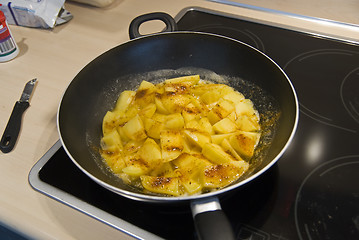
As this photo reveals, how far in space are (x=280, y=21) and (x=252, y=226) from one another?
79 cm

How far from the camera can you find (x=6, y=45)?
1.05 m

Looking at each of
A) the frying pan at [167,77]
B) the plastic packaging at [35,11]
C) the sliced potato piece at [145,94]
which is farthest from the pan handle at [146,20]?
the plastic packaging at [35,11]

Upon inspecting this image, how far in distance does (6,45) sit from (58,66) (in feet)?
0.62

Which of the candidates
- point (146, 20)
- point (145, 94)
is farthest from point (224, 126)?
point (146, 20)

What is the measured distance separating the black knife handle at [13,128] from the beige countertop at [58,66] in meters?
0.01

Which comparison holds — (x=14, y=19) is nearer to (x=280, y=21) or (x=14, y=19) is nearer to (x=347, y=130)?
(x=280, y=21)

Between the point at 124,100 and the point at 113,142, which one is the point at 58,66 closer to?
the point at 124,100

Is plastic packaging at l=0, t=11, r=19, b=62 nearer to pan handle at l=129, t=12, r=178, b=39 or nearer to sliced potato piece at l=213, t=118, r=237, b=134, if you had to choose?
pan handle at l=129, t=12, r=178, b=39

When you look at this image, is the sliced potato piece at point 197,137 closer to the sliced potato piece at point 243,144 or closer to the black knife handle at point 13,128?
the sliced potato piece at point 243,144

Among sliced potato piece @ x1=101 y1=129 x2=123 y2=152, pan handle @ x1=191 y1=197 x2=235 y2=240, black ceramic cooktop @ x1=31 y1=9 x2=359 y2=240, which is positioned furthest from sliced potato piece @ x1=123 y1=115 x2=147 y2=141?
pan handle @ x1=191 y1=197 x2=235 y2=240

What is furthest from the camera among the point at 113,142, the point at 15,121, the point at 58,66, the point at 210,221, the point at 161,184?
the point at 58,66

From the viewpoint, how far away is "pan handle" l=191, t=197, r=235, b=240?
0.48 meters

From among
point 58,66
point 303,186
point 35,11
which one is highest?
point 35,11

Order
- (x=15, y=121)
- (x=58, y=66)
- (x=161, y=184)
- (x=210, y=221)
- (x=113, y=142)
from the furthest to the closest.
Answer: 1. (x=58, y=66)
2. (x=15, y=121)
3. (x=113, y=142)
4. (x=161, y=184)
5. (x=210, y=221)
